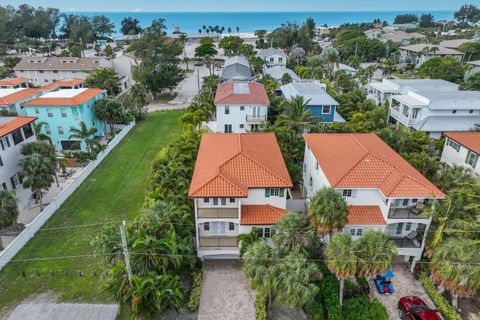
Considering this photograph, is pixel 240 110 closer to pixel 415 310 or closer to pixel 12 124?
pixel 12 124

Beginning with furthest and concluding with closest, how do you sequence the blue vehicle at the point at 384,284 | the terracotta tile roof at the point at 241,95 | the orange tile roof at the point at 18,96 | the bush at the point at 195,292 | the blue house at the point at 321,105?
the blue house at the point at 321,105, the terracotta tile roof at the point at 241,95, the orange tile roof at the point at 18,96, the blue vehicle at the point at 384,284, the bush at the point at 195,292

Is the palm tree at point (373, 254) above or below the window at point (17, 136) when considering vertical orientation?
below

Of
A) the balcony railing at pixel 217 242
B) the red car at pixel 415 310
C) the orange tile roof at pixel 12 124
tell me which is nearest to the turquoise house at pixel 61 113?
the orange tile roof at pixel 12 124

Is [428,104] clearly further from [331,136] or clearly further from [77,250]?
[77,250]

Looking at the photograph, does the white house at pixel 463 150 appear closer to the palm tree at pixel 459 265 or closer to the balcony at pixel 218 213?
the palm tree at pixel 459 265

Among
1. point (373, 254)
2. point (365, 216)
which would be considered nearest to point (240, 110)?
point (365, 216)

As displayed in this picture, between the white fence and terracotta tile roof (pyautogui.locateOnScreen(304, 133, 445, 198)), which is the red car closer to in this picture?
terracotta tile roof (pyautogui.locateOnScreen(304, 133, 445, 198))

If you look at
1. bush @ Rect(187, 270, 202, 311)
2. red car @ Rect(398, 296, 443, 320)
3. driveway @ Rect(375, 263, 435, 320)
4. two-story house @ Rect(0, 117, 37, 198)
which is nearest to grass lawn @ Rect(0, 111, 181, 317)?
bush @ Rect(187, 270, 202, 311)
